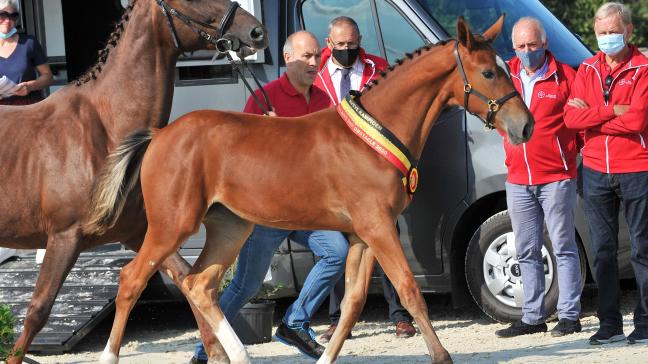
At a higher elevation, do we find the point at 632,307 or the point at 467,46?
the point at 467,46

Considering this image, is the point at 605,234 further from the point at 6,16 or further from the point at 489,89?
the point at 6,16

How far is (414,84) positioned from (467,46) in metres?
0.35

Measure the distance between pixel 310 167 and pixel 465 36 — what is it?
106cm

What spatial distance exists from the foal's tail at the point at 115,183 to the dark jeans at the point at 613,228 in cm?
278

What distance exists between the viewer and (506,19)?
8805 millimetres

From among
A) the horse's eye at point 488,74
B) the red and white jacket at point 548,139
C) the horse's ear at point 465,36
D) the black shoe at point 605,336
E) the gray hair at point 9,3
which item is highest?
the horse's ear at point 465,36

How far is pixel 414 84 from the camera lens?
6484 millimetres

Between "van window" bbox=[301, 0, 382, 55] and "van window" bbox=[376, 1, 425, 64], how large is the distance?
7 centimetres

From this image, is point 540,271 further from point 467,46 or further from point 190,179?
point 190,179

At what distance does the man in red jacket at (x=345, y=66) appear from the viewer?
25.9 feet

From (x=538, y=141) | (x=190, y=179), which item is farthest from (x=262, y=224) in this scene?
(x=538, y=141)

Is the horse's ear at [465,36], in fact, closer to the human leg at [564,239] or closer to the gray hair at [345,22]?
the gray hair at [345,22]

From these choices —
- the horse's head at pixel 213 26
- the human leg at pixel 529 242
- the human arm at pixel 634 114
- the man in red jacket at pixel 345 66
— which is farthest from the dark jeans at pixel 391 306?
the horse's head at pixel 213 26

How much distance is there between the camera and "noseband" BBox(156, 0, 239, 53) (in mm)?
6816
